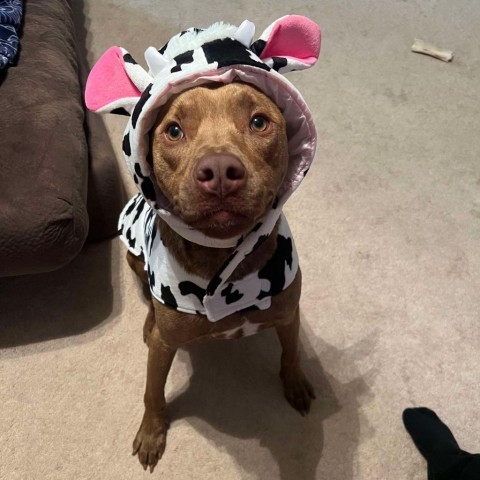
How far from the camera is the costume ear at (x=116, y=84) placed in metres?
1.06

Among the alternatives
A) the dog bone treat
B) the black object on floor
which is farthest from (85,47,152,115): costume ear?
the dog bone treat

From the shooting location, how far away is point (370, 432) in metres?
1.52

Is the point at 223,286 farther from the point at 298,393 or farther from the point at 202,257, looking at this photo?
the point at 298,393

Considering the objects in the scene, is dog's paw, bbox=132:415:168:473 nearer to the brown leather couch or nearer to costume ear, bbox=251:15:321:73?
the brown leather couch

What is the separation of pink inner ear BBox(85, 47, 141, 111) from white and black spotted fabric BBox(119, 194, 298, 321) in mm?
317

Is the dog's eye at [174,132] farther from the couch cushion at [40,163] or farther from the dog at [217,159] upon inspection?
the couch cushion at [40,163]

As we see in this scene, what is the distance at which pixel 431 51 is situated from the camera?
2539 mm

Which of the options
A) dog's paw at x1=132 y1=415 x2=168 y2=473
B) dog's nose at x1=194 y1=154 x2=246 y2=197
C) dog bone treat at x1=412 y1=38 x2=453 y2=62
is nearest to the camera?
dog's nose at x1=194 y1=154 x2=246 y2=197

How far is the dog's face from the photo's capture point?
935 millimetres

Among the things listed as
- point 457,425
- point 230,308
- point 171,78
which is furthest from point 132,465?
point 171,78

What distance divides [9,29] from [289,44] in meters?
1.16

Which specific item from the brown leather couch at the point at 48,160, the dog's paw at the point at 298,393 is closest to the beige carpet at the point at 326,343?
the dog's paw at the point at 298,393

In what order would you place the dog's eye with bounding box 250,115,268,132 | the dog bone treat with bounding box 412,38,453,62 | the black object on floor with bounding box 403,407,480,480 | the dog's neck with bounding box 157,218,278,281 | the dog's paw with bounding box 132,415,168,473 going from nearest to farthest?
the dog's eye with bounding box 250,115,268,132
the dog's neck with bounding box 157,218,278,281
the black object on floor with bounding box 403,407,480,480
the dog's paw with bounding box 132,415,168,473
the dog bone treat with bounding box 412,38,453,62

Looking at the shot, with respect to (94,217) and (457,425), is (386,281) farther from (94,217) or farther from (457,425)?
(94,217)
